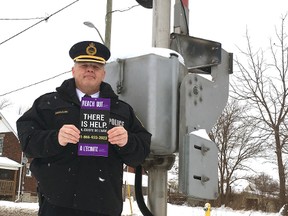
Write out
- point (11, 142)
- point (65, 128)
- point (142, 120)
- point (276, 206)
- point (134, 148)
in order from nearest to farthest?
1. point (65, 128)
2. point (134, 148)
3. point (142, 120)
4. point (276, 206)
5. point (11, 142)

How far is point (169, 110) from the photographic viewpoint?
2.63 metres

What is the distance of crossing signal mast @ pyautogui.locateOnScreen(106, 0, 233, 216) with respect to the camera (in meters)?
2.56

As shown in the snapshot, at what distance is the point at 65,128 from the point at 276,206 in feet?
72.8

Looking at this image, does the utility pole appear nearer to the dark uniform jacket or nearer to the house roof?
the dark uniform jacket

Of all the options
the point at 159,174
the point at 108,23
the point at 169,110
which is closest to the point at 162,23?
the point at 169,110

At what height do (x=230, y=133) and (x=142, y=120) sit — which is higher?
(x=230, y=133)

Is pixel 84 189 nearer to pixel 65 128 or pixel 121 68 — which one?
pixel 65 128

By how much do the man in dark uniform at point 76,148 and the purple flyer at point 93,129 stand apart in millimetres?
41

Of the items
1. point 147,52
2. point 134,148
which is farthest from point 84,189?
point 147,52

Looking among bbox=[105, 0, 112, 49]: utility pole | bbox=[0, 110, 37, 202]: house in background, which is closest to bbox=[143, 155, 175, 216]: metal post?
bbox=[105, 0, 112, 49]: utility pole

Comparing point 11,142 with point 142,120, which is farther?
point 11,142

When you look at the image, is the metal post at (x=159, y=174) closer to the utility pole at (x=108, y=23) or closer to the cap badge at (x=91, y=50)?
the cap badge at (x=91, y=50)

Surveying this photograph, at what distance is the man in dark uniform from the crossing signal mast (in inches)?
5.1

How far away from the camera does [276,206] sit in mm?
22703
